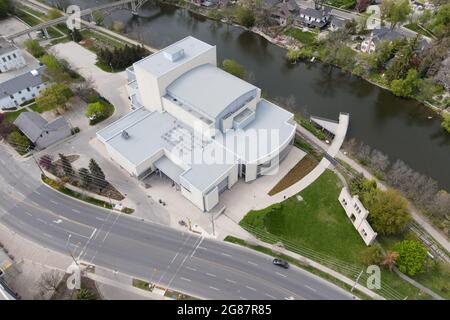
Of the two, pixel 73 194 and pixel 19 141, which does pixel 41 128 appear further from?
pixel 73 194

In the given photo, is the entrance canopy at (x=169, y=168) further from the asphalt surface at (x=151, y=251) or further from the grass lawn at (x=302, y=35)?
the grass lawn at (x=302, y=35)

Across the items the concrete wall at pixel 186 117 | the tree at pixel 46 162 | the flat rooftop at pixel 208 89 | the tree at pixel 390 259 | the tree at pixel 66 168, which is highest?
the flat rooftop at pixel 208 89

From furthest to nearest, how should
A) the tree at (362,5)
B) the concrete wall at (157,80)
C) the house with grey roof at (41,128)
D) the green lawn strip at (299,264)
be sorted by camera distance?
1. the tree at (362,5)
2. the house with grey roof at (41,128)
3. the concrete wall at (157,80)
4. the green lawn strip at (299,264)

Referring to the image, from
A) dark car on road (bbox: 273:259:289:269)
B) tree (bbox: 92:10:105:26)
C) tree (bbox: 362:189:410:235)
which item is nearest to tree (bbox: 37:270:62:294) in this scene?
dark car on road (bbox: 273:259:289:269)

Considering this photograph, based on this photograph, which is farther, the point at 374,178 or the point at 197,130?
the point at 197,130

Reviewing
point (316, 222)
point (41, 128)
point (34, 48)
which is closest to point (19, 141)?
point (41, 128)

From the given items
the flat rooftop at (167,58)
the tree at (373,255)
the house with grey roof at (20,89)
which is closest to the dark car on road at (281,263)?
the tree at (373,255)

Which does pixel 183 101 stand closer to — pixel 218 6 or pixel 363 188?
pixel 363 188

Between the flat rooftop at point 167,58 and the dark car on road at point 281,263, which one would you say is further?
the flat rooftop at point 167,58

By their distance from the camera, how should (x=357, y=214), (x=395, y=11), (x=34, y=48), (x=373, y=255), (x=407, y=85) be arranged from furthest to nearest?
(x=395, y=11), (x=34, y=48), (x=407, y=85), (x=357, y=214), (x=373, y=255)
